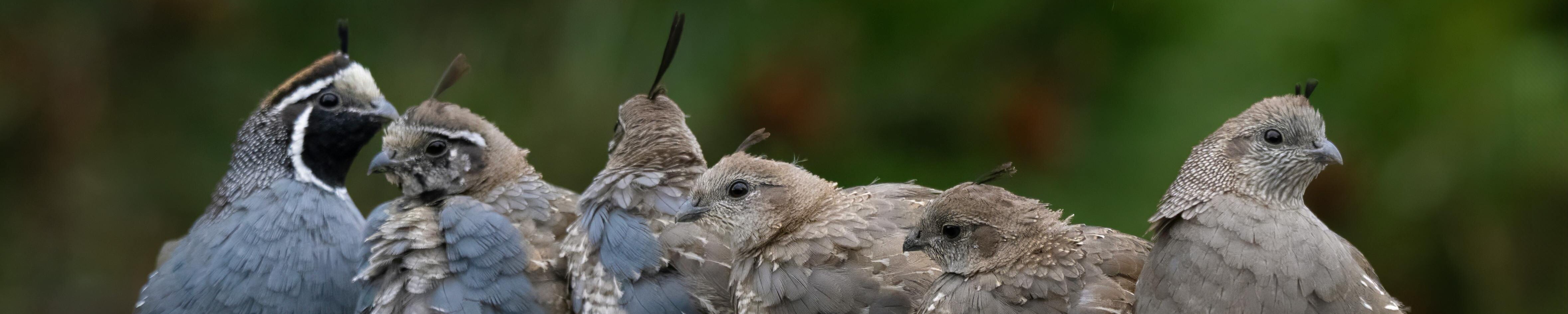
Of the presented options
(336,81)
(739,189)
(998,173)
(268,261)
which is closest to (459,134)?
(336,81)

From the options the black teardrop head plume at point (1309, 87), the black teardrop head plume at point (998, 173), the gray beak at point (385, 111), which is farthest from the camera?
the gray beak at point (385, 111)

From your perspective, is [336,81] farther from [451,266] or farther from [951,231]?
[951,231]

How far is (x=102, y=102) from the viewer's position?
5.56m

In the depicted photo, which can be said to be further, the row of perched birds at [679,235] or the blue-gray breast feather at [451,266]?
the blue-gray breast feather at [451,266]

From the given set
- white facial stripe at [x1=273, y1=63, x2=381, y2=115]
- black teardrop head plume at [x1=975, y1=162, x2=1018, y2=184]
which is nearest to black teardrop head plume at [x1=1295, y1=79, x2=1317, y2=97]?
black teardrop head plume at [x1=975, y1=162, x2=1018, y2=184]

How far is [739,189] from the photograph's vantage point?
2580 millimetres

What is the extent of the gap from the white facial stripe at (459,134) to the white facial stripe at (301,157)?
545 millimetres

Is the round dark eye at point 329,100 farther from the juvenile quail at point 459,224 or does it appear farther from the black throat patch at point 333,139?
the juvenile quail at point 459,224

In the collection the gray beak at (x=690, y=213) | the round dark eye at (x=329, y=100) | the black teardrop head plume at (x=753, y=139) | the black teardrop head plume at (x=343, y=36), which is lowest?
the gray beak at (x=690, y=213)

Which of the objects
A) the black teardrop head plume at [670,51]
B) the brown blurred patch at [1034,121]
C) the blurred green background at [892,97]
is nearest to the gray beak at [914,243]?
the black teardrop head plume at [670,51]

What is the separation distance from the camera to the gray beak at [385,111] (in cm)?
312

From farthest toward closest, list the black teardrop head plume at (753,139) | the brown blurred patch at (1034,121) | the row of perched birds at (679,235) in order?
the brown blurred patch at (1034,121)
the black teardrop head plume at (753,139)
the row of perched birds at (679,235)

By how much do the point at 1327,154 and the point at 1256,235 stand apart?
0.22m

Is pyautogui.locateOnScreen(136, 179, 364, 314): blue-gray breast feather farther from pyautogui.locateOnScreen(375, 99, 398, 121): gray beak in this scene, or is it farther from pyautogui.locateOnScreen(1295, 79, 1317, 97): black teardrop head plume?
pyautogui.locateOnScreen(1295, 79, 1317, 97): black teardrop head plume
